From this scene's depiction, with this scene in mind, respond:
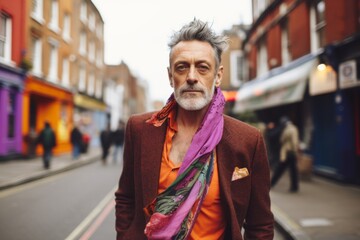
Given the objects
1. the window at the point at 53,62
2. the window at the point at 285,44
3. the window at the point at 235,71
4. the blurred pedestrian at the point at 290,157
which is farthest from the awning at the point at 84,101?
the window at the point at 235,71

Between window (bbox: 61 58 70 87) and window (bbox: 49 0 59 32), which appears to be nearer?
window (bbox: 49 0 59 32)

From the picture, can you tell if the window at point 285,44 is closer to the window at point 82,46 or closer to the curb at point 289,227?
the curb at point 289,227

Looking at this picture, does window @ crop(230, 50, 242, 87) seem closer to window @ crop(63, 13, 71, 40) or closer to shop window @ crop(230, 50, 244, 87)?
shop window @ crop(230, 50, 244, 87)

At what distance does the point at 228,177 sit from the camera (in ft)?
6.15

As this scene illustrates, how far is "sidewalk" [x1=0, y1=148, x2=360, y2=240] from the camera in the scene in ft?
16.9

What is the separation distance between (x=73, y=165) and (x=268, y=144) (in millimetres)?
7604

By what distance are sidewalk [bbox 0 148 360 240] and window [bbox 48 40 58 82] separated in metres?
0.66

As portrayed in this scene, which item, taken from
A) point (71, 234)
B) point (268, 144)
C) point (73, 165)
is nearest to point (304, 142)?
point (268, 144)

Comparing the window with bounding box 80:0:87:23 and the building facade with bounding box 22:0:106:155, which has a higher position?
the window with bounding box 80:0:87:23

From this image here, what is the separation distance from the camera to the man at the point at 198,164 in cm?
179

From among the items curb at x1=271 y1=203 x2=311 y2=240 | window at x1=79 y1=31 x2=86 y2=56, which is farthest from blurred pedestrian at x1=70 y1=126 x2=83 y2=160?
window at x1=79 y1=31 x2=86 y2=56

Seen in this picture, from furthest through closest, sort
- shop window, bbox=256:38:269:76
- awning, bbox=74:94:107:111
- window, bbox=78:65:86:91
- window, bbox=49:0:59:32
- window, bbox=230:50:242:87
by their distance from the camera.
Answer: window, bbox=230:50:242:87, shop window, bbox=256:38:269:76, awning, bbox=74:94:107:111, window, bbox=78:65:86:91, window, bbox=49:0:59:32

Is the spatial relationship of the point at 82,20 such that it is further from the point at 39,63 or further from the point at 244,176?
the point at 244,176

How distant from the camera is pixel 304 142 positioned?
13.0 meters
